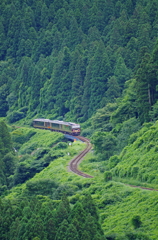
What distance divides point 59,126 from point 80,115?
7548 millimetres

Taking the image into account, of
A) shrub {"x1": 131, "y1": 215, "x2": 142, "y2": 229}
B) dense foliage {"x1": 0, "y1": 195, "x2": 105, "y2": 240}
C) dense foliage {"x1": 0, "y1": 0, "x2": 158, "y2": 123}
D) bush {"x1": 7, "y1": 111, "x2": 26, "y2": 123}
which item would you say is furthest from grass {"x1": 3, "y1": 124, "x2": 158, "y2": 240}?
bush {"x1": 7, "y1": 111, "x2": 26, "y2": 123}

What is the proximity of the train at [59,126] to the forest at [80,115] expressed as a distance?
1918 mm

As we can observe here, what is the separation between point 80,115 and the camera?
93.4 metres

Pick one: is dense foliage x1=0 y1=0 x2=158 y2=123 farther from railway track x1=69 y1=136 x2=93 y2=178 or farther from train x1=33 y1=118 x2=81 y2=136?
railway track x1=69 y1=136 x2=93 y2=178

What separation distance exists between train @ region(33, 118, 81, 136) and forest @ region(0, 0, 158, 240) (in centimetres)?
192

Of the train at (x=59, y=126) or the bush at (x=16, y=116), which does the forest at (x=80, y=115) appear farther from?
the train at (x=59, y=126)

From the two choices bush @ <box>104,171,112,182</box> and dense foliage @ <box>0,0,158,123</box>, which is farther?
dense foliage @ <box>0,0,158,123</box>

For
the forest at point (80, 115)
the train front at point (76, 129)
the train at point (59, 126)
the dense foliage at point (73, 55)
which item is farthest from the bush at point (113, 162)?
the train at point (59, 126)

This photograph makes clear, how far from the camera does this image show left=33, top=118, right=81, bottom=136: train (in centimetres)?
8200

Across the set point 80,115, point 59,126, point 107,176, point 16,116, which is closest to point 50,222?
point 107,176

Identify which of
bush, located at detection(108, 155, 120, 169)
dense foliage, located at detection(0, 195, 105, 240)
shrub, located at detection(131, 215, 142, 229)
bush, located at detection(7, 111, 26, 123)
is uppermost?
dense foliage, located at detection(0, 195, 105, 240)

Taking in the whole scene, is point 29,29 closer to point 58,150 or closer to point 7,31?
point 7,31

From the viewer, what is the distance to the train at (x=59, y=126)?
269ft

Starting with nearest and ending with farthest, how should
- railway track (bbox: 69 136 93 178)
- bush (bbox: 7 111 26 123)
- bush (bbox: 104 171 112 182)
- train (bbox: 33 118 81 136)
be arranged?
bush (bbox: 104 171 112 182)
railway track (bbox: 69 136 93 178)
train (bbox: 33 118 81 136)
bush (bbox: 7 111 26 123)
